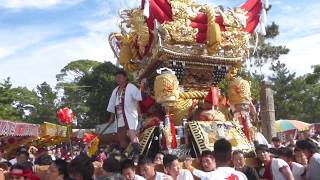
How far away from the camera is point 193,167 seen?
5.52m

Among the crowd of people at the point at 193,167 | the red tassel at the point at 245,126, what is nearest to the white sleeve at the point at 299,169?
the crowd of people at the point at 193,167

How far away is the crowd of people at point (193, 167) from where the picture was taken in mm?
3477

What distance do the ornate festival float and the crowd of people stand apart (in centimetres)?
103

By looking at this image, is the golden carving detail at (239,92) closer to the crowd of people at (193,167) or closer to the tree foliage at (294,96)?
the crowd of people at (193,167)

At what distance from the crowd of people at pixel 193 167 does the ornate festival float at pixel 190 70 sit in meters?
1.03

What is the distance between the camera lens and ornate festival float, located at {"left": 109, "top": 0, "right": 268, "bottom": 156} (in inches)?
270

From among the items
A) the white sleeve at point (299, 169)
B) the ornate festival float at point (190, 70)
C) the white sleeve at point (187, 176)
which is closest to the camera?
the white sleeve at point (187, 176)

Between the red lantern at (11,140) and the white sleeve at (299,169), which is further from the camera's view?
the red lantern at (11,140)

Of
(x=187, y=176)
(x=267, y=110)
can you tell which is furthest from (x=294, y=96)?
(x=187, y=176)

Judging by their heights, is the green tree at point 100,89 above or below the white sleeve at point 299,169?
above

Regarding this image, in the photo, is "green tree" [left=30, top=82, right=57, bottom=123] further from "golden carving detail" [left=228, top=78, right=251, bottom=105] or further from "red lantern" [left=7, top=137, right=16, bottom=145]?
"golden carving detail" [left=228, top=78, right=251, bottom=105]

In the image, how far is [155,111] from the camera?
745 cm

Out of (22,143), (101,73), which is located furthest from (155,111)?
(101,73)

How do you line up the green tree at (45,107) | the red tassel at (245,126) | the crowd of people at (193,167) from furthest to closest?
the green tree at (45,107) → the red tassel at (245,126) → the crowd of people at (193,167)
